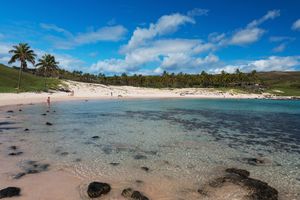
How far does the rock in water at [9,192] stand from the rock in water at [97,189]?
330 cm

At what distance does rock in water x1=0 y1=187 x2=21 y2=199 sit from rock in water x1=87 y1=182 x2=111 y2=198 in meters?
3.30

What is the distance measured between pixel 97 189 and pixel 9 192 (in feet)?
13.1

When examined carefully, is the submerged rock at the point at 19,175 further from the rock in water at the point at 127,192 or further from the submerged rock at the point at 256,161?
the submerged rock at the point at 256,161

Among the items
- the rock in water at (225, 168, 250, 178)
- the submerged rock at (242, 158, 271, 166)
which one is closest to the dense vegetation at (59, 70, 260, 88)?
the submerged rock at (242, 158, 271, 166)

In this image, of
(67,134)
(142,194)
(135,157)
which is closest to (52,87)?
(67,134)

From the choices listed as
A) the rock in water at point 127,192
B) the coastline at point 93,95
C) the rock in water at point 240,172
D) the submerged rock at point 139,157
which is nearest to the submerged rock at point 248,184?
the rock in water at point 240,172

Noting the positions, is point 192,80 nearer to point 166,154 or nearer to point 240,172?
point 166,154

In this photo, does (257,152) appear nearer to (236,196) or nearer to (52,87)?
(236,196)

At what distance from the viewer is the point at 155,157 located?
21875 mm

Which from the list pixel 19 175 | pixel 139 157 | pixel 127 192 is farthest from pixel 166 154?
pixel 19 175

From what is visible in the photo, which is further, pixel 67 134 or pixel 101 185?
pixel 67 134

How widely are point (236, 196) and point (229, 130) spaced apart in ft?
74.8

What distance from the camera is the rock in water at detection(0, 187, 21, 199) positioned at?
43.7 feet

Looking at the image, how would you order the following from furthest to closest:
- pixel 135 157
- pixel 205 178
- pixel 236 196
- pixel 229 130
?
pixel 229 130, pixel 135 157, pixel 205 178, pixel 236 196
